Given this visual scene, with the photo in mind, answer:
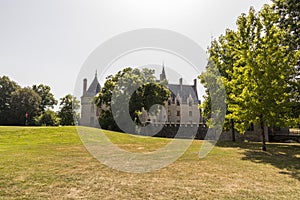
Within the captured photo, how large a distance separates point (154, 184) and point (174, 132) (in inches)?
1463

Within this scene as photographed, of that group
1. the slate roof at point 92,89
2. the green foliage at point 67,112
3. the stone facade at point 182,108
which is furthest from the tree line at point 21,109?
the stone facade at point 182,108

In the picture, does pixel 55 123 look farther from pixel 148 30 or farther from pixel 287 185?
pixel 287 185

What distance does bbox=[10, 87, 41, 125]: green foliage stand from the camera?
174 feet

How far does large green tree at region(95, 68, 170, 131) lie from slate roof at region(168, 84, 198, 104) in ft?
117

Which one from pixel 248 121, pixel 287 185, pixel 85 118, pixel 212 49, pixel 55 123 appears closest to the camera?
pixel 287 185

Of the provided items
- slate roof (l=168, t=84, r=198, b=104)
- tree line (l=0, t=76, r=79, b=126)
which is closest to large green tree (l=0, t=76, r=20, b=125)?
→ tree line (l=0, t=76, r=79, b=126)

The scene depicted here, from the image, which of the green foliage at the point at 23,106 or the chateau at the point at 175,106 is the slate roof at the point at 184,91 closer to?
the chateau at the point at 175,106

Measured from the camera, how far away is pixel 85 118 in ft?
234

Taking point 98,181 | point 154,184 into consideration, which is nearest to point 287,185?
point 154,184

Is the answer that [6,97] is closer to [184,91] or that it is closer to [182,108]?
Answer: [182,108]

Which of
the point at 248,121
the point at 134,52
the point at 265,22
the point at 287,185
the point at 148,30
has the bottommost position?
the point at 287,185

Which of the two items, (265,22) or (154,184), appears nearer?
(154,184)

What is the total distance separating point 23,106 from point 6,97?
253 inches

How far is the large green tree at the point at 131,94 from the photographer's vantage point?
138ft
